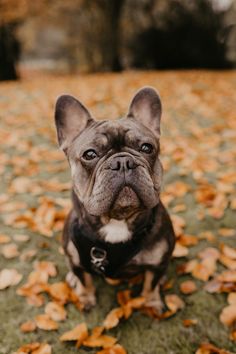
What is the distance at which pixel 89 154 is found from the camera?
286 cm

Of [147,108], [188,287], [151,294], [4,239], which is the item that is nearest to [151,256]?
[151,294]

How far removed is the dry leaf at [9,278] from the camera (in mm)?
3566

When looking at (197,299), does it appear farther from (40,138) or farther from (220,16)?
(220,16)

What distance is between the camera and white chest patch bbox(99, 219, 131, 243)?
2.98 m

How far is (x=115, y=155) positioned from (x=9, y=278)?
167cm

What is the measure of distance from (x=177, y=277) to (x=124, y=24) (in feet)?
53.4

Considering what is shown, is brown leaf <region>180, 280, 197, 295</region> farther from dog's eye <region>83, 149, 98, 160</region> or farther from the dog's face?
dog's eye <region>83, 149, 98, 160</region>

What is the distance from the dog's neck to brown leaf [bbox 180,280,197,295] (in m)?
0.85

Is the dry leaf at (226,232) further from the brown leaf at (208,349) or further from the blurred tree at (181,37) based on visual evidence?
the blurred tree at (181,37)

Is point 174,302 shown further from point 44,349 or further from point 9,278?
point 9,278

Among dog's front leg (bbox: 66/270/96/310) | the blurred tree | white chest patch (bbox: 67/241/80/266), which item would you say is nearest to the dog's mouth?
white chest patch (bbox: 67/241/80/266)

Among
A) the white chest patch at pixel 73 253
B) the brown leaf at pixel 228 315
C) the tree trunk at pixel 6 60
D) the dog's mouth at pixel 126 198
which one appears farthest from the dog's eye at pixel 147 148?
the tree trunk at pixel 6 60

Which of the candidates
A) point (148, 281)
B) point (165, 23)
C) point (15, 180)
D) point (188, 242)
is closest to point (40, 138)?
point (15, 180)

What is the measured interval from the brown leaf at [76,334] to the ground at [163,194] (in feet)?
0.19
